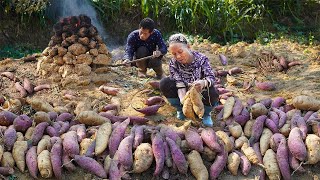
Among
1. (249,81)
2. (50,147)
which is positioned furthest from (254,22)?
(50,147)

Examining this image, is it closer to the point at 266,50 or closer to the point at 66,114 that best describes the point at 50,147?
the point at 66,114

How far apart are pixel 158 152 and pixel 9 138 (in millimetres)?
1146

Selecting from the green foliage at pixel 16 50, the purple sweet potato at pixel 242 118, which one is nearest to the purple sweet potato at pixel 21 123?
the purple sweet potato at pixel 242 118

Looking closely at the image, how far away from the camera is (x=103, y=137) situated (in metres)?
3.39

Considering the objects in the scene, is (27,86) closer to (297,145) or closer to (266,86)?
(266,86)

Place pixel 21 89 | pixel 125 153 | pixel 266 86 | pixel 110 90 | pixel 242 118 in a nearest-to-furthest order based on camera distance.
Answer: pixel 125 153, pixel 242 118, pixel 110 90, pixel 21 89, pixel 266 86

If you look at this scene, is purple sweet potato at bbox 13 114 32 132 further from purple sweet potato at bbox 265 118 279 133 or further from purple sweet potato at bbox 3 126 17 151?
purple sweet potato at bbox 265 118 279 133

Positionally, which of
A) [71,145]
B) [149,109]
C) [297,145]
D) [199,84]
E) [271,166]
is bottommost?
[271,166]

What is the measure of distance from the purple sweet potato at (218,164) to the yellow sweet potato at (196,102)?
1.53 feet

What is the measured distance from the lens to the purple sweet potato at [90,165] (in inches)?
124

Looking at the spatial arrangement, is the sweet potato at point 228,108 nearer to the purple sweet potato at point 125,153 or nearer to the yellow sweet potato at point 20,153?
the purple sweet potato at point 125,153

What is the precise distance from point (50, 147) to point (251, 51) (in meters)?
4.05

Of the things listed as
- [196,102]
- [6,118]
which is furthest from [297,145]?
[6,118]

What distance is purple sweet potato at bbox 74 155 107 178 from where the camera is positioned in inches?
124
